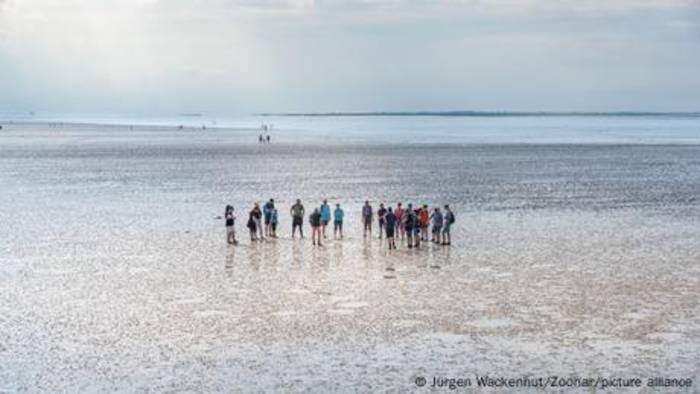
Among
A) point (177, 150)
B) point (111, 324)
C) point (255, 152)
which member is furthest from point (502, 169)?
point (111, 324)

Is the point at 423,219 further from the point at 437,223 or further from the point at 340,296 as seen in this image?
the point at 340,296

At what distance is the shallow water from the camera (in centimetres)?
1723

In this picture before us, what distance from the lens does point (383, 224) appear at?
33.3m

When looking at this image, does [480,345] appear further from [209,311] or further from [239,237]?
[239,237]

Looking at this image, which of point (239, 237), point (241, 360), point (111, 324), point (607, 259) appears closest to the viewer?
point (241, 360)

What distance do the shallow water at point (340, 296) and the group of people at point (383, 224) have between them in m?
0.64

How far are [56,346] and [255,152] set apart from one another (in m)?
85.9

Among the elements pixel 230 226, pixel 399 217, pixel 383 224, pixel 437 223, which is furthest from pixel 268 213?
pixel 437 223

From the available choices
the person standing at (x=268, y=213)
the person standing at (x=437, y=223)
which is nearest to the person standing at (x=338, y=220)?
the person standing at (x=268, y=213)

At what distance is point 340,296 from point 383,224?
1033 centimetres

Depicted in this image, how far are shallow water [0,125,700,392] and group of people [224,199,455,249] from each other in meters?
0.64

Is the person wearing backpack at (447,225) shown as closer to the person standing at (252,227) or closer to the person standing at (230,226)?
the person standing at (252,227)

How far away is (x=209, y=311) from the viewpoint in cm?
2166

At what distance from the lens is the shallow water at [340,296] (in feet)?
56.5
